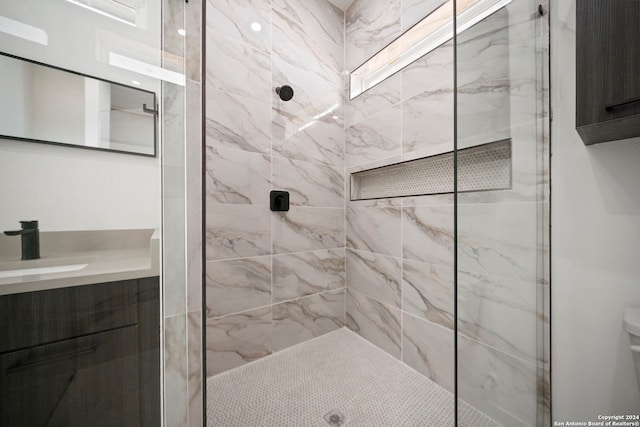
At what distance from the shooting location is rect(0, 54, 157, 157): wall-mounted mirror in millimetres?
542

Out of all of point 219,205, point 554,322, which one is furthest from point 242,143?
point 554,322

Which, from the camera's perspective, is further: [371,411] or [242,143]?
[242,143]

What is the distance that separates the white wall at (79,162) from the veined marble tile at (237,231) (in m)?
0.65

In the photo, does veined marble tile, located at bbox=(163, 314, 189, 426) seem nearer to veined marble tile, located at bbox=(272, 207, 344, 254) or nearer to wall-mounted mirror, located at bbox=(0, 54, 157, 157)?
wall-mounted mirror, located at bbox=(0, 54, 157, 157)

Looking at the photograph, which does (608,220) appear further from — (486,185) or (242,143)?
(242,143)

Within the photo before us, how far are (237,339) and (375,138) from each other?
5.15 ft

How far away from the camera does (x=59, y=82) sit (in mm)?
586

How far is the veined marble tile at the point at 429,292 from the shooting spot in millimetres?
1168

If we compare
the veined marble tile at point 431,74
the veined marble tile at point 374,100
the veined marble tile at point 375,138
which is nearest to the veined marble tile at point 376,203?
the veined marble tile at point 375,138

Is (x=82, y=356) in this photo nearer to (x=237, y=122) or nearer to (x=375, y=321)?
(x=237, y=122)

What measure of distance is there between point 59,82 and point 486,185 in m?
1.32

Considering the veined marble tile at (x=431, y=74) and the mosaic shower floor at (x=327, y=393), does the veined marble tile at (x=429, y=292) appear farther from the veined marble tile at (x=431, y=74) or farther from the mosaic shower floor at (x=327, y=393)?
the veined marble tile at (x=431, y=74)

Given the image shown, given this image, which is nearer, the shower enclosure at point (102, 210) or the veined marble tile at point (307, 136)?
the shower enclosure at point (102, 210)

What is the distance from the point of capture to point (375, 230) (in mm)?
1562
